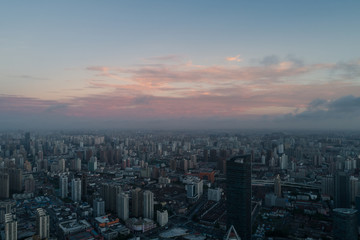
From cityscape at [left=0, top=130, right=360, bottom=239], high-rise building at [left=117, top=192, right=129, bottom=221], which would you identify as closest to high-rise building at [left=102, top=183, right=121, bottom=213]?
cityscape at [left=0, top=130, right=360, bottom=239]

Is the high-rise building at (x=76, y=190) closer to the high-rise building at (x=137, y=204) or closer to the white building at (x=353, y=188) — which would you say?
the high-rise building at (x=137, y=204)

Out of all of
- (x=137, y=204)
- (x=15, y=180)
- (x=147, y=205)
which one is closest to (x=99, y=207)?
(x=137, y=204)

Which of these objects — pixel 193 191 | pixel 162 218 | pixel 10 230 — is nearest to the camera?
pixel 10 230

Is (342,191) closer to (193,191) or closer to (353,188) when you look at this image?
(353,188)

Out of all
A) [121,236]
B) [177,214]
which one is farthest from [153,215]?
[121,236]

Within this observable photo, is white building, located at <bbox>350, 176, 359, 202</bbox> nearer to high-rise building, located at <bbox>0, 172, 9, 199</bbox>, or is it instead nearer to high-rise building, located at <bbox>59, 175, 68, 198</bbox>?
high-rise building, located at <bbox>59, 175, 68, 198</bbox>

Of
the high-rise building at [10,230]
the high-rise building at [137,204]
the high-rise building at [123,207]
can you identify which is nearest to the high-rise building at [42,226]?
the high-rise building at [10,230]
